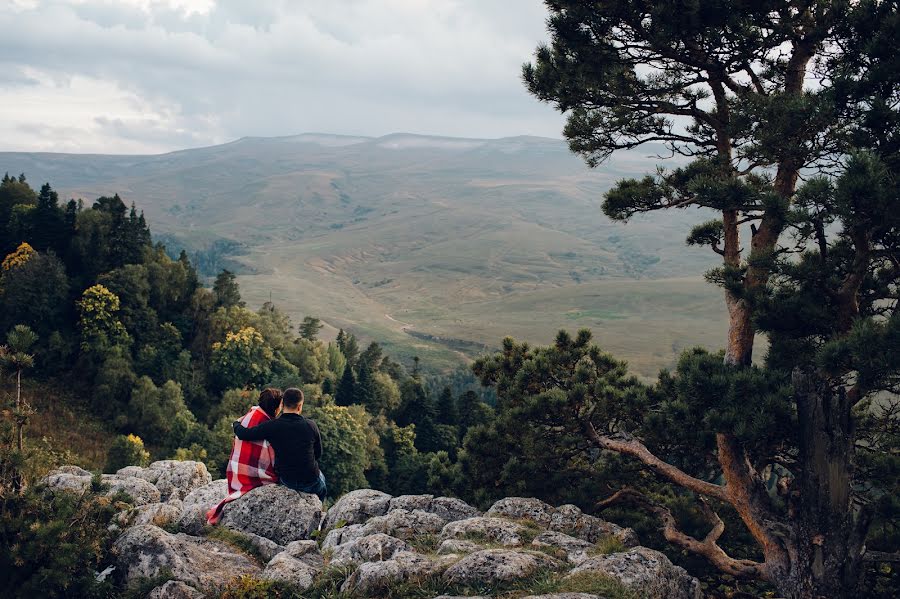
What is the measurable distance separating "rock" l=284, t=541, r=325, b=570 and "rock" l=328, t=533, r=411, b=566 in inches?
23.5

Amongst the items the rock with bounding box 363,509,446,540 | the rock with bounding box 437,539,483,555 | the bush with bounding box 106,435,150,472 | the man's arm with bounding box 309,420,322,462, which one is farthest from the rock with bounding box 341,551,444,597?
the bush with bounding box 106,435,150,472

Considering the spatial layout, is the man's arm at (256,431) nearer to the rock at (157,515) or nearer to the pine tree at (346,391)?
the rock at (157,515)

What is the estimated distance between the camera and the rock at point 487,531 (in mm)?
14047

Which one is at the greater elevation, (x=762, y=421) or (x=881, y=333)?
(x=881, y=333)

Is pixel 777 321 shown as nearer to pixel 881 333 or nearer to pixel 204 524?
pixel 881 333

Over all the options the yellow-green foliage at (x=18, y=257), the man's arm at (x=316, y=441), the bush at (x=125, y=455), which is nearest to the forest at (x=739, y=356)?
the man's arm at (x=316, y=441)

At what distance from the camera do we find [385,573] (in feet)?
38.0

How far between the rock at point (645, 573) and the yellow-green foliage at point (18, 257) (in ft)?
261

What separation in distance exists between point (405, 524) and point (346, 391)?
8580 cm

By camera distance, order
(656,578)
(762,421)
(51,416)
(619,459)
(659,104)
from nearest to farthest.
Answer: (656,578) → (762,421) → (659,104) → (619,459) → (51,416)

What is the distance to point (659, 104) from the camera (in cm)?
1853

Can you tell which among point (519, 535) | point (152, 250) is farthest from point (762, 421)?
point (152, 250)

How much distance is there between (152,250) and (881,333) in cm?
9042

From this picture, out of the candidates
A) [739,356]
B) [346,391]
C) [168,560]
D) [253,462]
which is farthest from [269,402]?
[346,391]
